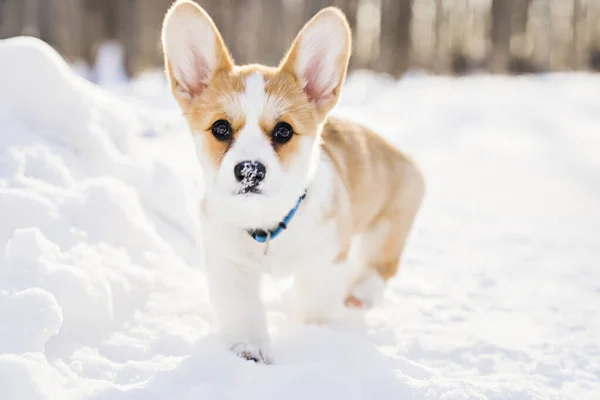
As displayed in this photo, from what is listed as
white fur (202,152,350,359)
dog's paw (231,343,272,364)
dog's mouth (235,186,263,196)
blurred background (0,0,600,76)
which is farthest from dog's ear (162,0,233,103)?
blurred background (0,0,600,76)

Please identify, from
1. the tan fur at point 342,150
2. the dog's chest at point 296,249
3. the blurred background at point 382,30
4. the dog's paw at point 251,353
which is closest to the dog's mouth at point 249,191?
the tan fur at point 342,150

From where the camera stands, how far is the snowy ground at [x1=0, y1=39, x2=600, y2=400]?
2160mm

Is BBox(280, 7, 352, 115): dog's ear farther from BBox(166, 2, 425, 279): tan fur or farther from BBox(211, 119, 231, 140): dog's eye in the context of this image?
BBox(211, 119, 231, 140): dog's eye

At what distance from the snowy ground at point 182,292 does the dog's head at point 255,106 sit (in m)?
0.59

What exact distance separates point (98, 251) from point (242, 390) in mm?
1057

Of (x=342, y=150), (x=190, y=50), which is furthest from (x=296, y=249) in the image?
(x=190, y=50)

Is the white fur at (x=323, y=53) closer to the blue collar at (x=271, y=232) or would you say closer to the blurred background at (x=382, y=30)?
the blue collar at (x=271, y=232)

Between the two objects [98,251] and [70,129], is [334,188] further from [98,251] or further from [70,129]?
[70,129]

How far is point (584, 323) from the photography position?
2.94m

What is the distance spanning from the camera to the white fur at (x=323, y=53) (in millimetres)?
2629

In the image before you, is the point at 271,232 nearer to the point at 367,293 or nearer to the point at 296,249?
the point at 296,249

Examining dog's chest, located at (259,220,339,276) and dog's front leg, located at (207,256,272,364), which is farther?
dog's chest, located at (259,220,339,276)

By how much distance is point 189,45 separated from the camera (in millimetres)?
2711

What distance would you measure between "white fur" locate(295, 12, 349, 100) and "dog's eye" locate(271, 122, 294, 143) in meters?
0.31
